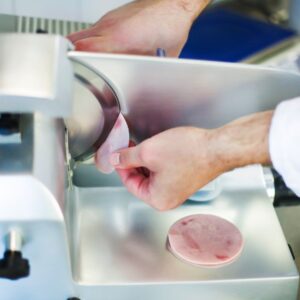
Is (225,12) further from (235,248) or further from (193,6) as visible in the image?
(235,248)

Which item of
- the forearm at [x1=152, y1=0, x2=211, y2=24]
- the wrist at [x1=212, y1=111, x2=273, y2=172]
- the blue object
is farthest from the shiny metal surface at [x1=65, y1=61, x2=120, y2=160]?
the blue object

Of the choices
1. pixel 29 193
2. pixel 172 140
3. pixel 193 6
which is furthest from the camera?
pixel 193 6

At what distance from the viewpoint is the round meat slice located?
79 cm

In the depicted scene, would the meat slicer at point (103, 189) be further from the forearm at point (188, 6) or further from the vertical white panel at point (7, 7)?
the vertical white panel at point (7, 7)

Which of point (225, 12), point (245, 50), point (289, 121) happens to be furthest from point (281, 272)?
point (225, 12)

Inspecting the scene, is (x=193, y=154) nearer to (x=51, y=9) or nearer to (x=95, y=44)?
(x=95, y=44)

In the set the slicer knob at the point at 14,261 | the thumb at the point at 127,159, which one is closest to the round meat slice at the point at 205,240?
the thumb at the point at 127,159

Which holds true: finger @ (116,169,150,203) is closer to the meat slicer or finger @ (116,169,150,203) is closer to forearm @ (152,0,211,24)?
the meat slicer

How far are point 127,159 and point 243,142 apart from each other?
0.15 metres

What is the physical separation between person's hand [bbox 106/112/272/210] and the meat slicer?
0.05 metres

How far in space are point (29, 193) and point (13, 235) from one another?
54mm

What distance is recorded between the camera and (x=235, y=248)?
80 centimetres

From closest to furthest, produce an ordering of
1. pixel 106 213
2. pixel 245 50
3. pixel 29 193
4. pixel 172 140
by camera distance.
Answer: pixel 29 193, pixel 172 140, pixel 106 213, pixel 245 50

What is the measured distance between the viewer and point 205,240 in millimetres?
814
